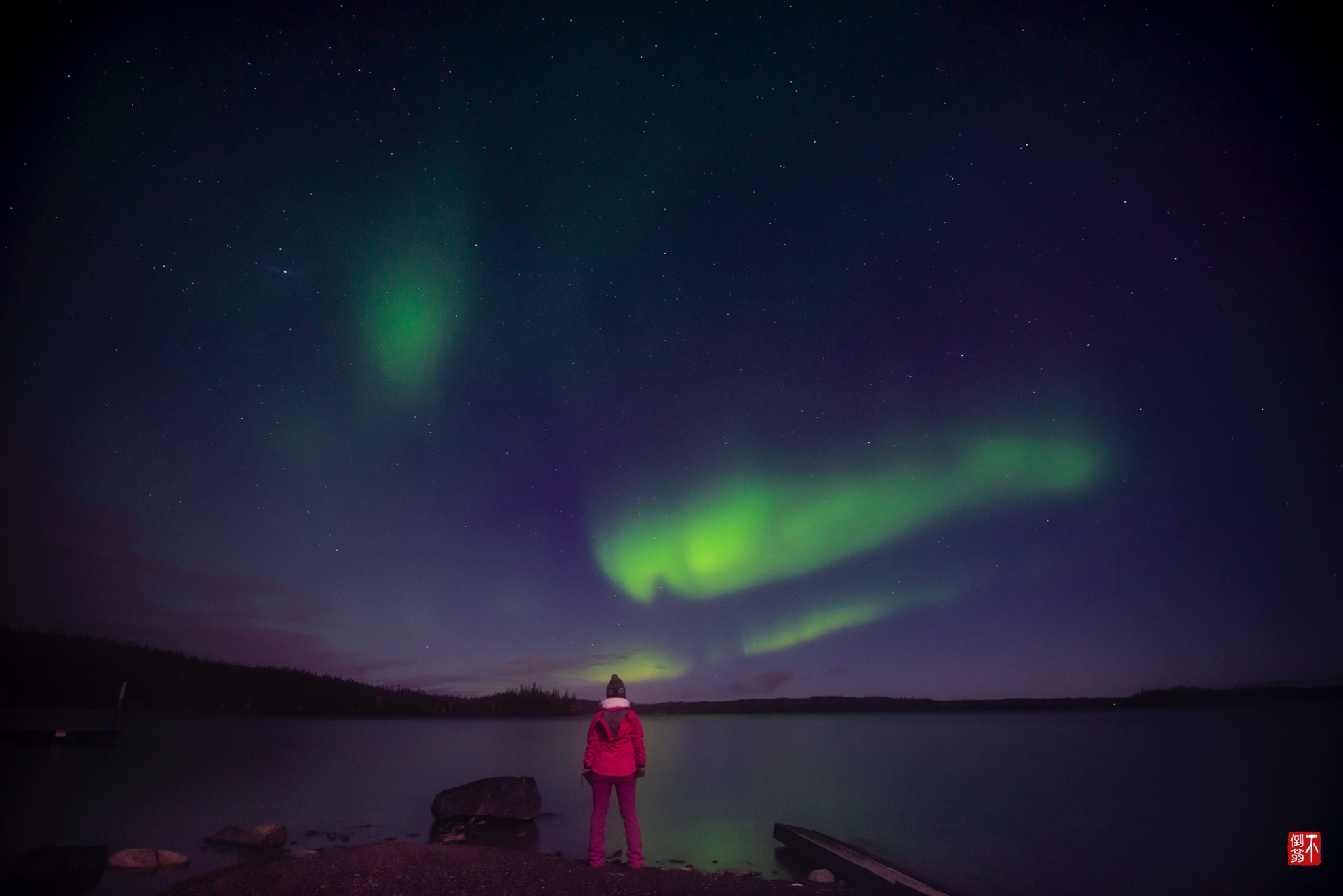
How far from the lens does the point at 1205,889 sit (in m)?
18.1

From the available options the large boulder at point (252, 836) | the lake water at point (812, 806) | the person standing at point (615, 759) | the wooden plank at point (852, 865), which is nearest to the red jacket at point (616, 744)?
the person standing at point (615, 759)

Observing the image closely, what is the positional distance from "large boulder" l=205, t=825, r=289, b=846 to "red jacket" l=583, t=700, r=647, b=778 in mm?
11152

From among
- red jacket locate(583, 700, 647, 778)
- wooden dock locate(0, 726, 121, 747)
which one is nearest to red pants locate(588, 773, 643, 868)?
red jacket locate(583, 700, 647, 778)

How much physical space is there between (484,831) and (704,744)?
73.9 m

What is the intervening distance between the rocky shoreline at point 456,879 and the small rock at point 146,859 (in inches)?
209

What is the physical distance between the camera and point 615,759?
10914 millimetres

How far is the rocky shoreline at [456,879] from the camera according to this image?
30.7 feet

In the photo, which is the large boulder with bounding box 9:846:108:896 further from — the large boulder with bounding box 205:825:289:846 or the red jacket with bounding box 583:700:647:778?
the red jacket with bounding box 583:700:647:778

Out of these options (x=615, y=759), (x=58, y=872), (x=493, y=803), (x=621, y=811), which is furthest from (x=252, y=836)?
(x=615, y=759)

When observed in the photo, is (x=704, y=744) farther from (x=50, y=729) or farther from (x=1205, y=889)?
(x=1205, y=889)

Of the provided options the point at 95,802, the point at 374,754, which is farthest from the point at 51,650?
the point at 95,802

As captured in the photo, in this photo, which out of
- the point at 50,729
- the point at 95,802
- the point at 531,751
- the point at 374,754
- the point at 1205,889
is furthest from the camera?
the point at 531,751

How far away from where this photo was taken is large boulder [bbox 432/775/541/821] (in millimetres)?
20203

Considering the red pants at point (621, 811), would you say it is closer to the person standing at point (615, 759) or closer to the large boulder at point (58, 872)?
the person standing at point (615, 759)
